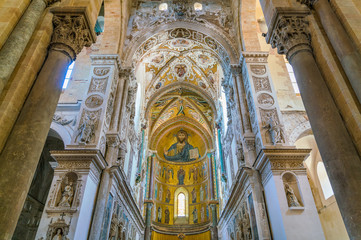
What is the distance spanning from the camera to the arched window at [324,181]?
11.7 metres

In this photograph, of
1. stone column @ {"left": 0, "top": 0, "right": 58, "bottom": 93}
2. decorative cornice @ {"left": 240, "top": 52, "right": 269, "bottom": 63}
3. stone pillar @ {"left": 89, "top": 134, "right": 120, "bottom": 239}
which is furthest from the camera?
decorative cornice @ {"left": 240, "top": 52, "right": 269, "bottom": 63}

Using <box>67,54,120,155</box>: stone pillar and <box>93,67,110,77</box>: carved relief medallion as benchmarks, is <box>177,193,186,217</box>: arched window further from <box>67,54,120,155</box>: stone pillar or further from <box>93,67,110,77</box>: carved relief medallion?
<box>93,67,110,77</box>: carved relief medallion

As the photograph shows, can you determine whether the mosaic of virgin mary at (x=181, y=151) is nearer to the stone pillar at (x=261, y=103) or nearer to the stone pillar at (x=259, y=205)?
the stone pillar at (x=261, y=103)

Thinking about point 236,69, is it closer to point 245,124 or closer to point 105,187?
point 245,124

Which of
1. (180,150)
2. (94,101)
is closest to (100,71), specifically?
(94,101)

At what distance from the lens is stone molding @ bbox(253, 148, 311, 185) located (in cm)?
720

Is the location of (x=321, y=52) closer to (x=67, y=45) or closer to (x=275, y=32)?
(x=275, y=32)

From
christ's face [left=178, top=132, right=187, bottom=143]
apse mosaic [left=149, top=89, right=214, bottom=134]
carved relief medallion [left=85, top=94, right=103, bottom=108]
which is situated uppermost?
apse mosaic [left=149, top=89, right=214, bottom=134]

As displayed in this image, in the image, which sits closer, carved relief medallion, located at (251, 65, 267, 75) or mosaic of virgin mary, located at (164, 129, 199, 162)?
carved relief medallion, located at (251, 65, 267, 75)

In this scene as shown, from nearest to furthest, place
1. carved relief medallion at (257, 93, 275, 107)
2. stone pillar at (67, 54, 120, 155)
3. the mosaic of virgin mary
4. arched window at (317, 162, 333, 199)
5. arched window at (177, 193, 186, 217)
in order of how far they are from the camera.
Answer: stone pillar at (67, 54, 120, 155), carved relief medallion at (257, 93, 275, 107), arched window at (317, 162, 333, 199), arched window at (177, 193, 186, 217), the mosaic of virgin mary

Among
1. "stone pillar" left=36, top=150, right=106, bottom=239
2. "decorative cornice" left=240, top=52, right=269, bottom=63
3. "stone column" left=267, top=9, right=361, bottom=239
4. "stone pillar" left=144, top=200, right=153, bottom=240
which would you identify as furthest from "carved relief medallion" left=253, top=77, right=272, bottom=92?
"stone pillar" left=144, top=200, right=153, bottom=240

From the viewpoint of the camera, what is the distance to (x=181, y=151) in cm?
2217

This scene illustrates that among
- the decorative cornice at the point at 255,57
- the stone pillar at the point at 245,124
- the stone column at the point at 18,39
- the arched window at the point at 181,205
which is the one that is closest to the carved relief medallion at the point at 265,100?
the stone pillar at the point at 245,124

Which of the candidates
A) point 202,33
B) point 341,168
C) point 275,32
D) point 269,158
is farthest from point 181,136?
point 341,168
